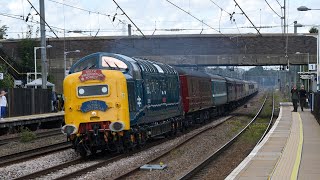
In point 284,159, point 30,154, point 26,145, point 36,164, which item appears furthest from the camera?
point 26,145

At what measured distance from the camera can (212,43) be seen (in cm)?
5341

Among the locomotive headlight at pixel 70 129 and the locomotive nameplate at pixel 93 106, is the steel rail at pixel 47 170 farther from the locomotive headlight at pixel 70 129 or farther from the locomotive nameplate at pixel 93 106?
the locomotive nameplate at pixel 93 106

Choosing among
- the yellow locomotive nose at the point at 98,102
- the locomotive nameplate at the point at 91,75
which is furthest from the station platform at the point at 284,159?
the locomotive nameplate at the point at 91,75

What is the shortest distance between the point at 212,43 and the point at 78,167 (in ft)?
130

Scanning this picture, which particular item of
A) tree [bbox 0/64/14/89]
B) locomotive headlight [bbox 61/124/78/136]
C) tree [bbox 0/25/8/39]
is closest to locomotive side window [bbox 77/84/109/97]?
locomotive headlight [bbox 61/124/78/136]

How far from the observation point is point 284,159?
1423 cm

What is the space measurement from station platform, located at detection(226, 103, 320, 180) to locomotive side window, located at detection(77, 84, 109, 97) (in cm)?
458

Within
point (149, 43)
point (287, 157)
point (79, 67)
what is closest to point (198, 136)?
point (79, 67)

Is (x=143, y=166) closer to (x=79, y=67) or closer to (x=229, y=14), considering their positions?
(x=79, y=67)

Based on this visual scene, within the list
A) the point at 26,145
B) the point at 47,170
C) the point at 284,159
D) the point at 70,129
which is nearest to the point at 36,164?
the point at 70,129

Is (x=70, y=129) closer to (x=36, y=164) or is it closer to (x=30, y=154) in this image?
(x=36, y=164)

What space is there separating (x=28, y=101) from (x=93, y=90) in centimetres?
A: 1725

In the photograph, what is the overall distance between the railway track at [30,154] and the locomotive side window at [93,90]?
2.61 meters

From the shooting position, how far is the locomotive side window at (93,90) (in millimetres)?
16547
